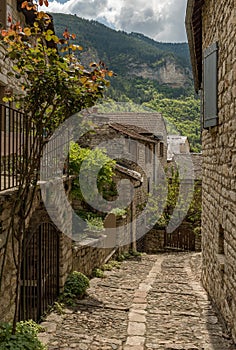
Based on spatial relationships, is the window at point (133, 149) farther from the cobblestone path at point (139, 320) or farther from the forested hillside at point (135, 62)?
the forested hillside at point (135, 62)

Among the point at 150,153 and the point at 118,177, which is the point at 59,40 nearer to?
the point at 118,177

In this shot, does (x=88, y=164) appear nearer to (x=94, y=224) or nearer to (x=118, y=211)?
(x=94, y=224)

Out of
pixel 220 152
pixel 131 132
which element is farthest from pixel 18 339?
pixel 131 132

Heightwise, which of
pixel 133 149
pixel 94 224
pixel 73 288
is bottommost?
pixel 73 288

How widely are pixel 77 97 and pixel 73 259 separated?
4.29m

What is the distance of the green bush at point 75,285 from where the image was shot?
23.2 feet

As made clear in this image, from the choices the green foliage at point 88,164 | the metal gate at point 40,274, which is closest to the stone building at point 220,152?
the metal gate at point 40,274

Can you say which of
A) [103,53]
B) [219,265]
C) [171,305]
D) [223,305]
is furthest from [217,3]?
[103,53]

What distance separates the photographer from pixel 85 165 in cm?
1034

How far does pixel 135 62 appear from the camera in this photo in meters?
74.2

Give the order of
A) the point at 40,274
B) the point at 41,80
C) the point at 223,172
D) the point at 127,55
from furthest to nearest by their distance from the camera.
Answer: the point at 127,55
the point at 40,274
the point at 223,172
the point at 41,80

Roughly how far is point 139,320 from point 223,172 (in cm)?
263

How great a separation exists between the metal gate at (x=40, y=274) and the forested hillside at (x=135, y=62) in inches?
1984

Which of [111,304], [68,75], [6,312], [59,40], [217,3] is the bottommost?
[111,304]
